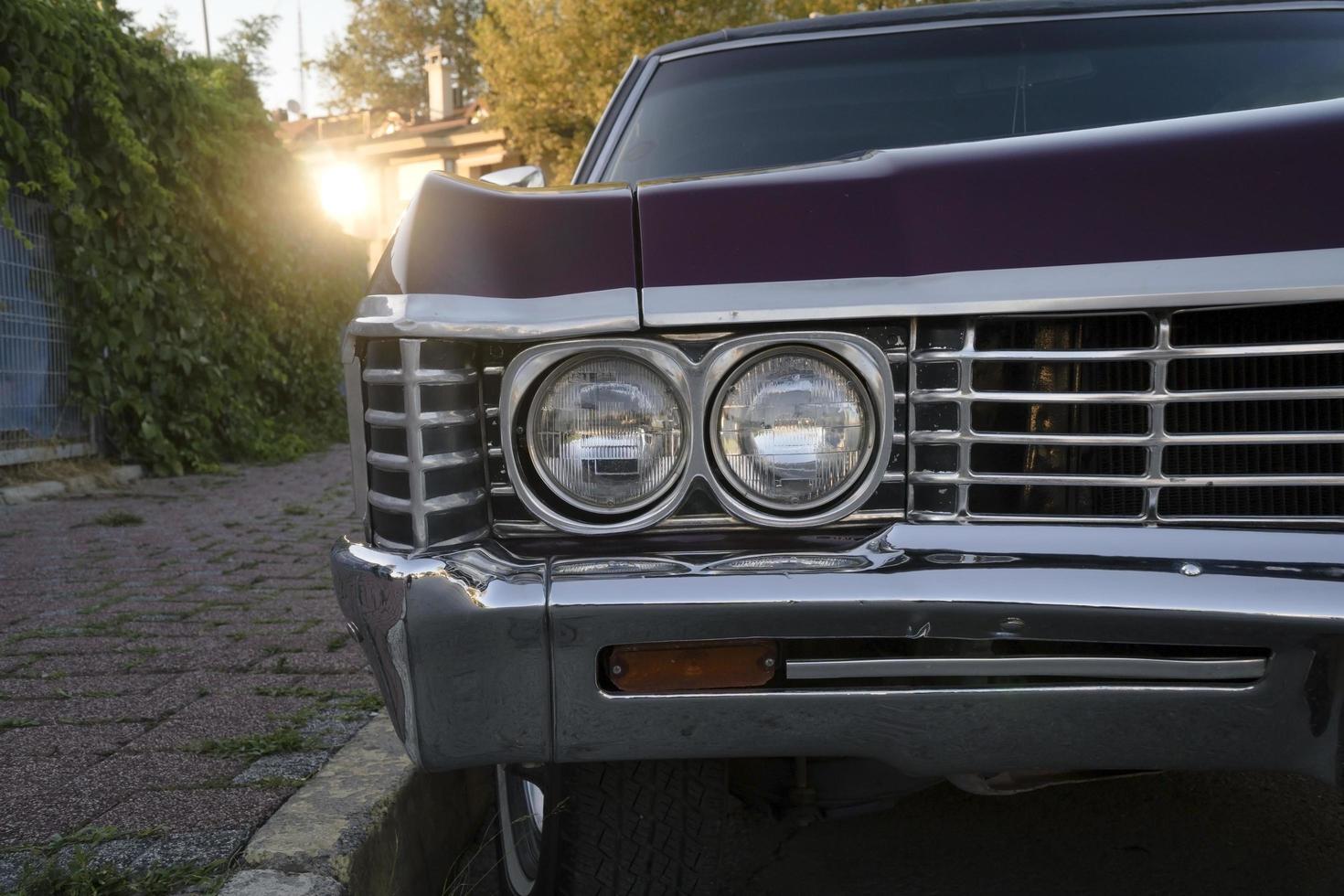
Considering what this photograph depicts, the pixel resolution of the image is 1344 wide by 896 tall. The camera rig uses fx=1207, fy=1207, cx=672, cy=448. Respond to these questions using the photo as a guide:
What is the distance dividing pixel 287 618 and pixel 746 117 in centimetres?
237

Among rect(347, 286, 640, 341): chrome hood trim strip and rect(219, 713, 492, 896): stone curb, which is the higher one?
rect(347, 286, 640, 341): chrome hood trim strip

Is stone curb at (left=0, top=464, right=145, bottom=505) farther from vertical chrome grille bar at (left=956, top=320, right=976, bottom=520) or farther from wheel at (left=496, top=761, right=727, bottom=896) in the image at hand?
vertical chrome grille bar at (left=956, top=320, right=976, bottom=520)

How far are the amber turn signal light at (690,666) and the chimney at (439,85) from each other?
3514 cm

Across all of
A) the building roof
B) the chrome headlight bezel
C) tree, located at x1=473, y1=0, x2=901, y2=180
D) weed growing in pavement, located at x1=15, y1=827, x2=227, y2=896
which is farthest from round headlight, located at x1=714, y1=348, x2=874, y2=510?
the building roof

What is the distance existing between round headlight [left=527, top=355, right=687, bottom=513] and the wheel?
0.41m

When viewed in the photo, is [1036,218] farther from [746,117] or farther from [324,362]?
[324,362]

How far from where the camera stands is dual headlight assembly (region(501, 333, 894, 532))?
156 centimetres

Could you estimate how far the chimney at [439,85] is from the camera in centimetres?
3512

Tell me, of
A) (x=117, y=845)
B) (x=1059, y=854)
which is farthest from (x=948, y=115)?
(x=117, y=845)

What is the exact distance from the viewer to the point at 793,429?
5.16 ft

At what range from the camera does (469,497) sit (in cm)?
159

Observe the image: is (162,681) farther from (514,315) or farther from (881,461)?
(881,461)

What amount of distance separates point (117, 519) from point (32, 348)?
1.70m

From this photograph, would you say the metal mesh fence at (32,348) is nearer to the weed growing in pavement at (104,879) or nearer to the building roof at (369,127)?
the weed growing in pavement at (104,879)
